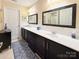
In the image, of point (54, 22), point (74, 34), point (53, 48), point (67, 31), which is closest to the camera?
point (53, 48)

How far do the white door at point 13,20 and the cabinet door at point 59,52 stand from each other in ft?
13.4

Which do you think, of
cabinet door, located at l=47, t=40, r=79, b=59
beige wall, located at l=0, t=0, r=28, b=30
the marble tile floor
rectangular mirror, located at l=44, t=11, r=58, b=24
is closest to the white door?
beige wall, located at l=0, t=0, r=28, b=30

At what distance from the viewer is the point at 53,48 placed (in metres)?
1.96

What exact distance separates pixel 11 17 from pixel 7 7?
64 cm

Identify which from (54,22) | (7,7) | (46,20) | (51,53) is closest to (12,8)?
(7,7)

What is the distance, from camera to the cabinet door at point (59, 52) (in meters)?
1.45

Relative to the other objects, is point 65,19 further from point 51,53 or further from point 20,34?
point 20,34

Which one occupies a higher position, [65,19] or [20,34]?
[65,19]

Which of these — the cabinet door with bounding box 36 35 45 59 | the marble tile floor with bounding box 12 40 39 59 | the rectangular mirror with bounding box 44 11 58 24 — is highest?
the rectangular mirror with bounding box 44 11 58 24

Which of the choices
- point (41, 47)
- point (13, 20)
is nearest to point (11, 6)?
point (13, 20)

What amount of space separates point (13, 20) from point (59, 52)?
4.70 m

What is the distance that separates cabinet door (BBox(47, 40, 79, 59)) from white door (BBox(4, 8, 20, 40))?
4084 millimetres

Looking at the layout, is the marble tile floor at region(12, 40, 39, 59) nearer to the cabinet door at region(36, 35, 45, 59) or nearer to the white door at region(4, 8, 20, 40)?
the cabinet door at region(36, 35, 45, 59)

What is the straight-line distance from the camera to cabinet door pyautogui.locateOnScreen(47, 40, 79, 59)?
145 centimetres
